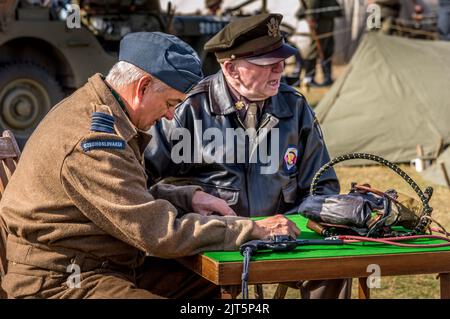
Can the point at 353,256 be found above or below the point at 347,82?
above

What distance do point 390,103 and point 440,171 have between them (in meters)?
0.94

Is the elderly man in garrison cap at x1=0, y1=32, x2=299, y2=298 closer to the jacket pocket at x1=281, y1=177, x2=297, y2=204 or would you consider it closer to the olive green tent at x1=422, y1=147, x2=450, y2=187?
the jacket pocket at x1=281, y1=177, x2=297, y2=204

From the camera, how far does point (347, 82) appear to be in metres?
9.78

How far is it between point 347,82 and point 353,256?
6.95m

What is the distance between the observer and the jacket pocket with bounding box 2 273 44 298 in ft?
10.3

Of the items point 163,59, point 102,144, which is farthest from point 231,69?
point 102,144

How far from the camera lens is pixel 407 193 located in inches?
317

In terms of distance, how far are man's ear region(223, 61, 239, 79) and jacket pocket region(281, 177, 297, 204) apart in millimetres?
515

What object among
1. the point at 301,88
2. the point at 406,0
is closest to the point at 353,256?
the point at 301,88

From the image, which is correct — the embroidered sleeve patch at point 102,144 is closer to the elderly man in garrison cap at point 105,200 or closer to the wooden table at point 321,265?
the elderly man in garrison cap at point 105,200

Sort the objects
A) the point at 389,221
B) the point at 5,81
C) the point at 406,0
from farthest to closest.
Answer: the point at 406,0 < the point at 5,81 < the point at 389,221

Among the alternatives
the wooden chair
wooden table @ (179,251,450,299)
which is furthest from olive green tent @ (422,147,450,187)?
wooden table @ (179,251,450,299)

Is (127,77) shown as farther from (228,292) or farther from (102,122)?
(228,292)
